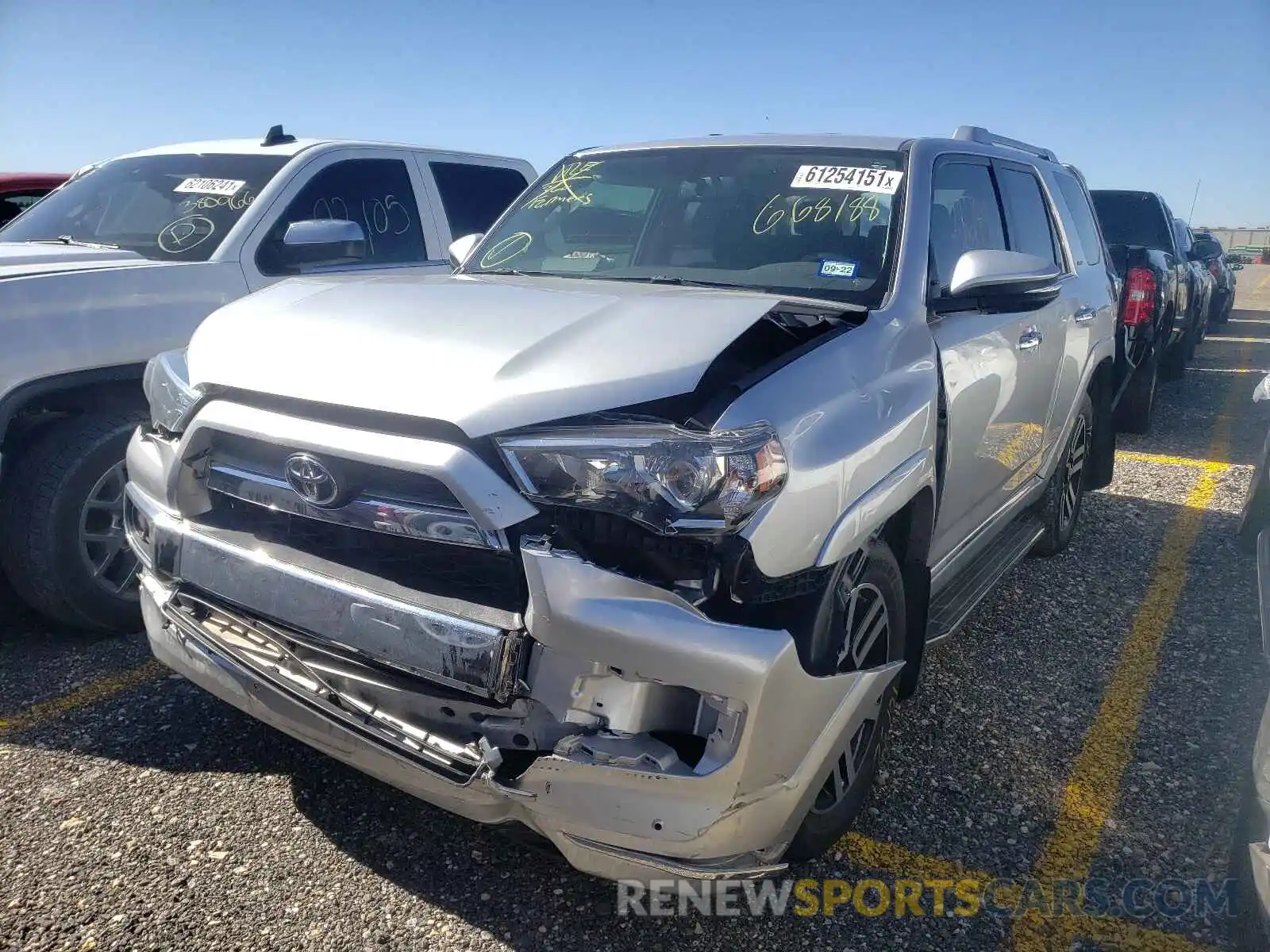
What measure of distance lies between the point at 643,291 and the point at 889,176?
0.98 m

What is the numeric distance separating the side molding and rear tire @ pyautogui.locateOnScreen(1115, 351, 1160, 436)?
247 inches


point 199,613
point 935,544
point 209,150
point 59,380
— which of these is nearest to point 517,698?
point 199,613

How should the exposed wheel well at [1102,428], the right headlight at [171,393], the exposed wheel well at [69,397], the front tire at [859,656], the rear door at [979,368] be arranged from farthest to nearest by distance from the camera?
the exposed wheel well at [1102,428], the exposed wheel well at [69,397], the rear door at [979,368], the right headlight at [171,393], the front tire at [859,656]

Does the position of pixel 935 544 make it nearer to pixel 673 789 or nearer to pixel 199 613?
pixel 673 789

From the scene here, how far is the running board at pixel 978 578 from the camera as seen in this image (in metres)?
3.23

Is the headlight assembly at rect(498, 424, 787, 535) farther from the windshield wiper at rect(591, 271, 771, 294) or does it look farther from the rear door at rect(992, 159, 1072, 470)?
the rear door at rect(992, 159, 1072, 470)

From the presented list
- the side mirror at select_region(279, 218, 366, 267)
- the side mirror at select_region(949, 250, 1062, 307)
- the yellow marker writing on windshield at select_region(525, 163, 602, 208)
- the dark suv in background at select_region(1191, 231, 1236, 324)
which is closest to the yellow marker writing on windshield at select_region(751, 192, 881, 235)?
the side mirror at select_region(949, 250, 1062, 307)

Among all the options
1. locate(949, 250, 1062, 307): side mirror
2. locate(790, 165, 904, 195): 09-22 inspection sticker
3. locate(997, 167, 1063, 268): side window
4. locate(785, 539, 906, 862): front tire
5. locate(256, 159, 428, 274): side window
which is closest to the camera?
locate(785, 539, 906, 862): front tire

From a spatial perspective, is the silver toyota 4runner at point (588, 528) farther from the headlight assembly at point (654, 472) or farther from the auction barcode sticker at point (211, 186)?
the auction barcode sticker at point (211, 186)

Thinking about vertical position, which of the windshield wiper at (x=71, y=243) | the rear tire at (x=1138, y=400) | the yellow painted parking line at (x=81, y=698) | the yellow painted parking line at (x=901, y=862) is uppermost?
the windshield wiper at (x=71, y=243)

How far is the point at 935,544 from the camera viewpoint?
317 cm

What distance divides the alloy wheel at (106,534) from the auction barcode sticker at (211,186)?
1518mm

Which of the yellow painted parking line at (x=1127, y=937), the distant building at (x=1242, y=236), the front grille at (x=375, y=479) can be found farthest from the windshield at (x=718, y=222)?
the distant building at (x=1242, y=236)

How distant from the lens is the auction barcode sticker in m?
4.61
